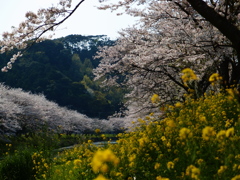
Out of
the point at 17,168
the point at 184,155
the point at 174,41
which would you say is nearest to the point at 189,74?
the point at 184,155

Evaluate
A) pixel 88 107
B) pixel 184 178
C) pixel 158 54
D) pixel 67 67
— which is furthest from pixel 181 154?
pixel 67 67

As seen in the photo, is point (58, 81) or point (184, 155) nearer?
point (184, 155)

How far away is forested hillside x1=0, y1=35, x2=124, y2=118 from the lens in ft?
244

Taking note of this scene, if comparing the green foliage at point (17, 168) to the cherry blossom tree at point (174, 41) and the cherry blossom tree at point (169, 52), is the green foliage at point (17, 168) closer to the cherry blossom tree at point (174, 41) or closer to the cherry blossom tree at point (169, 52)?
the cherry blossom tree at point (174, 41)

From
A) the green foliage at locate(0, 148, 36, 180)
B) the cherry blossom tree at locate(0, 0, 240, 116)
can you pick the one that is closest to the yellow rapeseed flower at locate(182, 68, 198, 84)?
the cherry blossom tree at locate(0, 0, 240, 116)

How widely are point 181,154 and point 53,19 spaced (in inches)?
196

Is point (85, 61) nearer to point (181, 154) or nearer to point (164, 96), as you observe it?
point (164, 96)

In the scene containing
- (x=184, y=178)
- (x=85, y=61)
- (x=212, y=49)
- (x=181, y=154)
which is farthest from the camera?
(x=85, y=61)

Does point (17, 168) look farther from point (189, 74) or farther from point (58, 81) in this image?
point (58, 81)

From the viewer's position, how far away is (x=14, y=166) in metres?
8.65

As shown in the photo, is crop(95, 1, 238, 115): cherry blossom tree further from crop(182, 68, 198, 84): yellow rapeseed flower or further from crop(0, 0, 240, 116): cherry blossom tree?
crop(182, 68, 198, 84): yellow rapeseed flower

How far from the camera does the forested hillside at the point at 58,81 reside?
74250 millimetres

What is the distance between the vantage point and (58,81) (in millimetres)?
78875

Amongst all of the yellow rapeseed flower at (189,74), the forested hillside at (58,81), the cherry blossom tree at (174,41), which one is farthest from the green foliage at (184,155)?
the forested hillside at (58,81)
